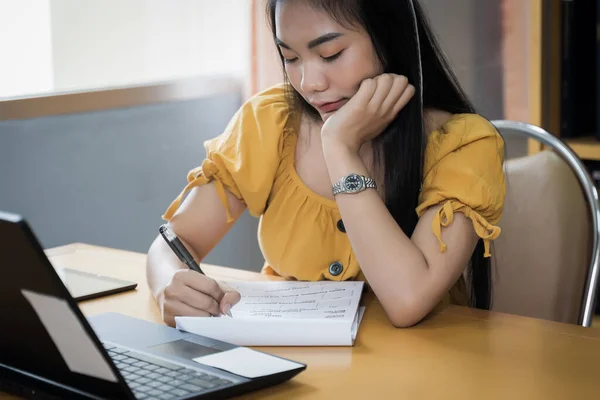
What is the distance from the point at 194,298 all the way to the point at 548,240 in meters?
0.70

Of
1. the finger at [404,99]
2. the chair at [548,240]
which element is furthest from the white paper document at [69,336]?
the chair at [548,240]

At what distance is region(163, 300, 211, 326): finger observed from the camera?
1163mm

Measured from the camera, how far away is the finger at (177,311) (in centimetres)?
116

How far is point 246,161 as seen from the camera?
1521 mm

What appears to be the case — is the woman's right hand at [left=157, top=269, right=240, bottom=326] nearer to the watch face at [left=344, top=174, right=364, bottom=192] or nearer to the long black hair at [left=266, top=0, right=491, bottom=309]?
the watch face at [left=344, top=174, right=364, bottom=192]

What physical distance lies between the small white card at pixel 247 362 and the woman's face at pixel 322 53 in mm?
488

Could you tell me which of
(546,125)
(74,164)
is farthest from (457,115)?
(74,164)

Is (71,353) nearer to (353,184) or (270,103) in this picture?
(353,184)

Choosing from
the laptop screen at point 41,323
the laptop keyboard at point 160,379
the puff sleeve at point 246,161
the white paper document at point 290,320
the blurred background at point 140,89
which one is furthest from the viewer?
the blurred background at point 140,89

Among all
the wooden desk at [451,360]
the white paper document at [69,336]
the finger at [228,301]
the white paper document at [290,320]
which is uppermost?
the white paper document at [69,336]

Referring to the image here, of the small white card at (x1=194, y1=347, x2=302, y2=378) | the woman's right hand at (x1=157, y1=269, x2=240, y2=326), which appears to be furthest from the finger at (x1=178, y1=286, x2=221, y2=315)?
the small white card at (x1=194, y1=347, x2=302, y2=378)

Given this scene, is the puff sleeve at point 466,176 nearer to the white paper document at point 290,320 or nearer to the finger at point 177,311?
the white paper document at point 290,320

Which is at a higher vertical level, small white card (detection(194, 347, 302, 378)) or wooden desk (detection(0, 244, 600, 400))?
small white card (detection(194, 347, 302, 378))

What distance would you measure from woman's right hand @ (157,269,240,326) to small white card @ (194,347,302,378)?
0.15 m
